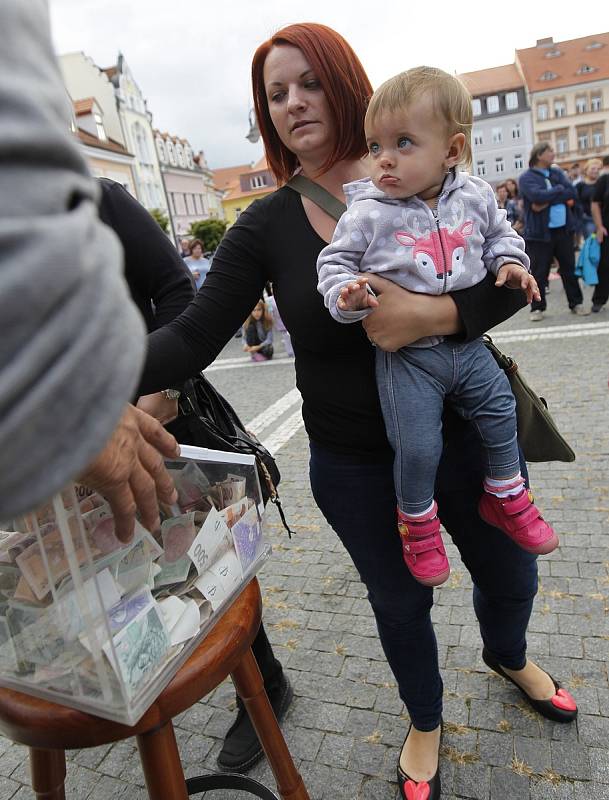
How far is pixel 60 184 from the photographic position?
1.55 ft

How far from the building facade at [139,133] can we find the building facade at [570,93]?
31826mm

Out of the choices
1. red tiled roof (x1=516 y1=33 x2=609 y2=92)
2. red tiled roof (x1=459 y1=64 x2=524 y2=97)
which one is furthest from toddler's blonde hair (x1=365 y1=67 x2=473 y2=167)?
red tiled roof (x1=516 y1=33 x2=609 y2=92)

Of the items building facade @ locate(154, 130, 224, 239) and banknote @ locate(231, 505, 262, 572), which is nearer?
banknote @ locate(231, 505, 262, 572)

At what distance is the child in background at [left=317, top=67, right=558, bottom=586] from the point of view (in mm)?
1397

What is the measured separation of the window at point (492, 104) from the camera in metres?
53.7

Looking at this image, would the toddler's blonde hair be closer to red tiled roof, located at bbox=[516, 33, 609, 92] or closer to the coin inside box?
the coin inside box

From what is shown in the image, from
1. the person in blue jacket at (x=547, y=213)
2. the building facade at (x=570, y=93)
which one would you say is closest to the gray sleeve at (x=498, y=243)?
the person in blue jacket at (x=547, y=213)

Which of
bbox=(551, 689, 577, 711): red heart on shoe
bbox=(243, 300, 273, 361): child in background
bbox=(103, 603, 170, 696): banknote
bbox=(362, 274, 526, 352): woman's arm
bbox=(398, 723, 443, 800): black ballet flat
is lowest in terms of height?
bbox=(398, 723, 443, 800): black ballet flat

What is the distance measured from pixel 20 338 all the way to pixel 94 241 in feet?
0.35

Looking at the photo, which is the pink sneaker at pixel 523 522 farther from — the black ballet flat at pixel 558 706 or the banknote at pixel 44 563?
the banknote at pixel 44 563

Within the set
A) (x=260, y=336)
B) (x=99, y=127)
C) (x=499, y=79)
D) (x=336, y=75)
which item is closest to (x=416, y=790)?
(x=336, y=75)

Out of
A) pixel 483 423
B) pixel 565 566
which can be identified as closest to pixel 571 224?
pixel 565 566

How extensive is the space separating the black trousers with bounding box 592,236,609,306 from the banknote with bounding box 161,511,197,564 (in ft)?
25.7

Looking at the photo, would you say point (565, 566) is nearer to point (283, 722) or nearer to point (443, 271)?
point (283, 722)
